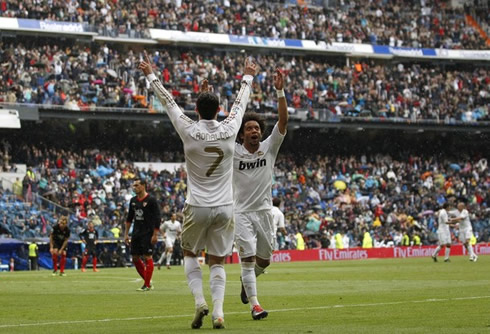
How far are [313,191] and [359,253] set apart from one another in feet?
28.8

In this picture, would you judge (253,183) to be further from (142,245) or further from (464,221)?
(464,221)

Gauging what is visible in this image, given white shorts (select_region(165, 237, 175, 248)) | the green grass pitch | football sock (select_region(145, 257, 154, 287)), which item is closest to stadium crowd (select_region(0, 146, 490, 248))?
white shorts (select_region(165, 237, 175, 248))

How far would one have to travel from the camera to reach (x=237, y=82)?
2443 inches

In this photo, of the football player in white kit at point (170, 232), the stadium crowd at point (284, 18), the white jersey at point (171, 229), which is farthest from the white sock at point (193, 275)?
the stadium crowd at point (284, 18)

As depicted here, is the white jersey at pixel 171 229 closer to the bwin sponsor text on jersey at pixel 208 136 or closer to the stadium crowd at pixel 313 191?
the stadium crowd at pixel 313 191

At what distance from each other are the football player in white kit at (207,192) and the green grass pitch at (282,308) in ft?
1.59

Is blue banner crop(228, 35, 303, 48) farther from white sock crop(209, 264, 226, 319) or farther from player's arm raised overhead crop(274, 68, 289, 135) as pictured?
white sock crop(209, 264, 226, 319)

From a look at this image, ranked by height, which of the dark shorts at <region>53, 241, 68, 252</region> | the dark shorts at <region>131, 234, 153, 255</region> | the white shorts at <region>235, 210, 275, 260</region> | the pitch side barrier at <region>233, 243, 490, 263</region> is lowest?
the pitch side barrier at <region>233, 243, 490, 263</region>

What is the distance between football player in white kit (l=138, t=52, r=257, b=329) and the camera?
1120cm

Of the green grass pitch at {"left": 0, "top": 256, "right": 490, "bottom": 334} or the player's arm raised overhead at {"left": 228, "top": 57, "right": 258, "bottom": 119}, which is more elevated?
the player's arm raised overhead at {"left": 228, "top": 57, "right": 258, "bottom": 119}

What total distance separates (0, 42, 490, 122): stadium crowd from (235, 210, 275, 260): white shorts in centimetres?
4068

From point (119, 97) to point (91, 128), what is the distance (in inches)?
131

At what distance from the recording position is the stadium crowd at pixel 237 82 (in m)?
55.0

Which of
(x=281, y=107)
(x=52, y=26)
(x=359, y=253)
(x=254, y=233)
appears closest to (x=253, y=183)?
(x=254, y=233)
